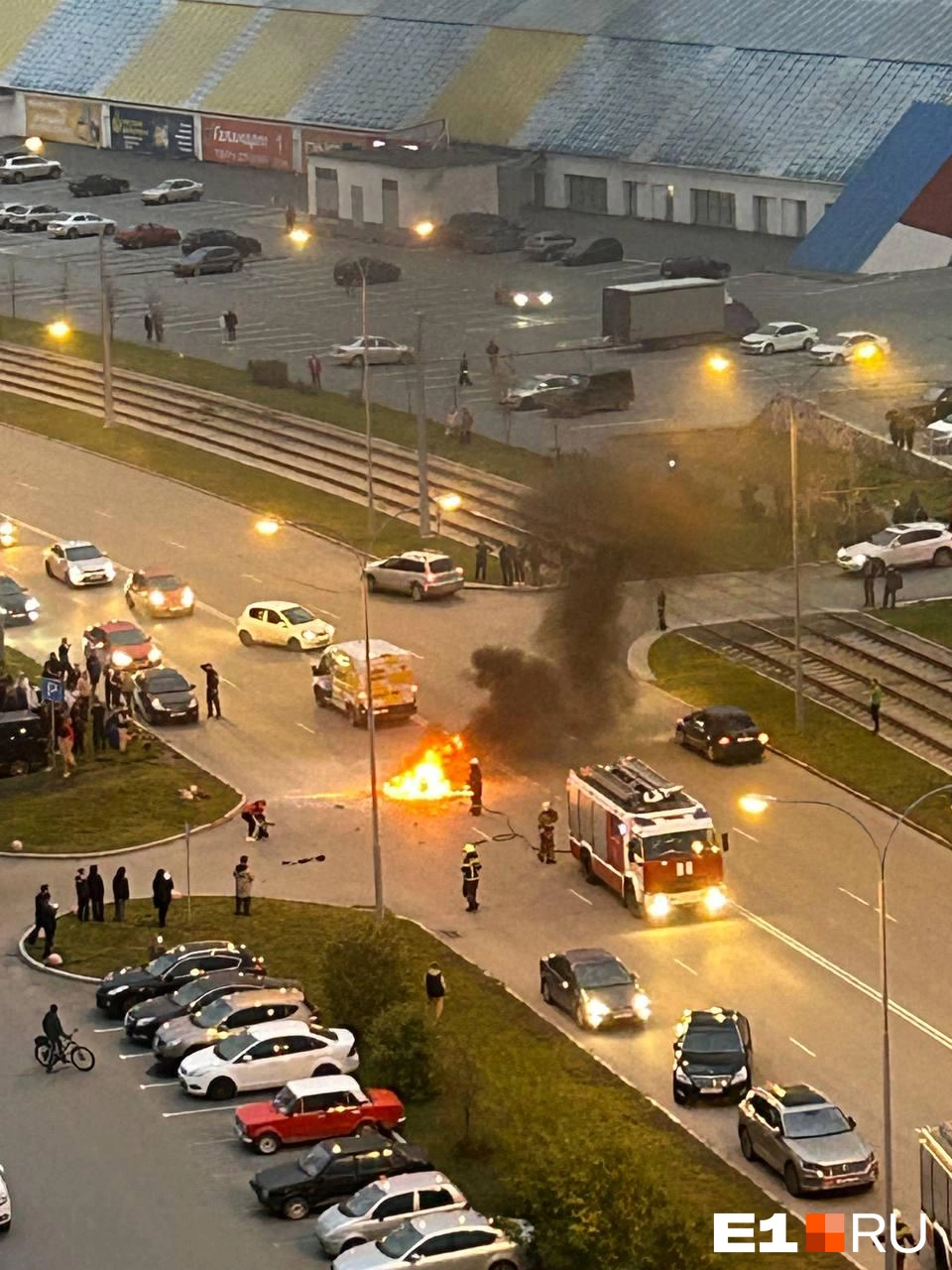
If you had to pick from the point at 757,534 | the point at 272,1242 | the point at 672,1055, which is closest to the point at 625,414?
the point at 757,534

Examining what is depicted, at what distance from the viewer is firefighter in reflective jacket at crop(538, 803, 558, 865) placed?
224 feet

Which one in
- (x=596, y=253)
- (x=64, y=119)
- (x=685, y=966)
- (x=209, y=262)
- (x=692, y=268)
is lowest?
(x=685, y=966)

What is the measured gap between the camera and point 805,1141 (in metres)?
51.7

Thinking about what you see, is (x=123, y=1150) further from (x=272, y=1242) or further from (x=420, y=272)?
(x=420, y=272)

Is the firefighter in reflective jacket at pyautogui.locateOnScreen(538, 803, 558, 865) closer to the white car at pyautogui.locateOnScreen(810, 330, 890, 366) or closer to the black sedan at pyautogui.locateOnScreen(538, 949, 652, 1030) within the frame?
A: the black sedan at pyautogui.locateOnScreen(538, 949, 652, 1030)

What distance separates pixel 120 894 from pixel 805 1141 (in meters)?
19.3

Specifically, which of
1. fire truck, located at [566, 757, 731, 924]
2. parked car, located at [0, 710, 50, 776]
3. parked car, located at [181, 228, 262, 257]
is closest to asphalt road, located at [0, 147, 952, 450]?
parked car, located at [181, 228, 262, 257]

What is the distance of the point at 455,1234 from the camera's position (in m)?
48.5

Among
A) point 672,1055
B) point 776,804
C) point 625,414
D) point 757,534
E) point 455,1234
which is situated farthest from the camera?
point 625,414

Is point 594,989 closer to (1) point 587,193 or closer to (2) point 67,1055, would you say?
(2) point 67,1055

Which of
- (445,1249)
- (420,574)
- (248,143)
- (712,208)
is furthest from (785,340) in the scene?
(445,1249)

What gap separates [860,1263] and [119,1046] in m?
16.5

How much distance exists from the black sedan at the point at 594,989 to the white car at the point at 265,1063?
16.0ft
